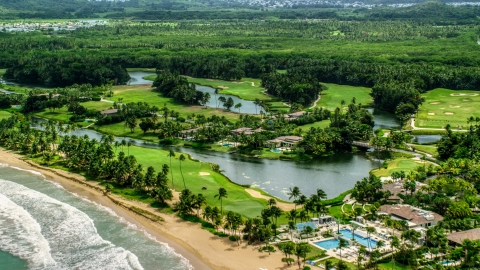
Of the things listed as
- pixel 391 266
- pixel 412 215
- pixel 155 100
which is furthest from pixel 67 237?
pixel 155 100

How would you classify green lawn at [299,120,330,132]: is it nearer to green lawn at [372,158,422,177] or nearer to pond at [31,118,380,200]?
pond at [31,118,380,200]

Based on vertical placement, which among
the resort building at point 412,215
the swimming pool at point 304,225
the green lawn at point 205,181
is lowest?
the green lawn at point 205,181

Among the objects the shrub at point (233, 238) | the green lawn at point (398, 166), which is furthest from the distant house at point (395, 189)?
the shrub at point (233, 238)

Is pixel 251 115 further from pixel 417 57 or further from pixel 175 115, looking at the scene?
pixel 417 57

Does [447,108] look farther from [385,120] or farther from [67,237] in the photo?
[67,237]

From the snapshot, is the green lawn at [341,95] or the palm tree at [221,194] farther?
the green lawn at [341,95]

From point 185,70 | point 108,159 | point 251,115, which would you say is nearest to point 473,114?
point 251,115

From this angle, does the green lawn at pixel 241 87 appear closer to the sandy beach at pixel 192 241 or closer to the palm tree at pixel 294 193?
the palm tree at pixel 294 193
